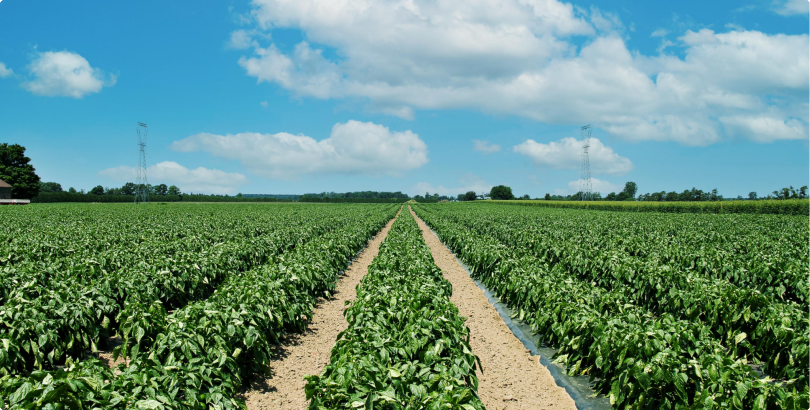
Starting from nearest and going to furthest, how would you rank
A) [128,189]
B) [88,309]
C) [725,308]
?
[88,309] → [725,308] → [128,189]

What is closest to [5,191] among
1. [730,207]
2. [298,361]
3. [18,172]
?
[18,172]

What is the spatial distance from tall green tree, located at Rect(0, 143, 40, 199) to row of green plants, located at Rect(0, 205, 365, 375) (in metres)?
95.2

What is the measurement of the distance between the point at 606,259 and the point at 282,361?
8558 millimetres

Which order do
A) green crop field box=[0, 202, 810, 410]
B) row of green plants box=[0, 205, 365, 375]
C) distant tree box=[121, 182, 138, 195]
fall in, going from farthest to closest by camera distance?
distant tree box=[121, 182, 138, 195]
row of green plants box=[0, 205, 365, 375]
green crop field box=[0, 202, 810, 410]

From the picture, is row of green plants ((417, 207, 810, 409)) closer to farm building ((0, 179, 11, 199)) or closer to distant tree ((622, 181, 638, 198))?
farm building ((0, 179, 11, 199))

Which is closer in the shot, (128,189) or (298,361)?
(298,361)

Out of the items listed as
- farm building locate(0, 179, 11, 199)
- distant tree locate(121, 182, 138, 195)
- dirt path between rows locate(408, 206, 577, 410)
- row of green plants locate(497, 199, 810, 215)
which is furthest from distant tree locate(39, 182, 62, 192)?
dirt path between rows locate(408, 206, 577, 410)

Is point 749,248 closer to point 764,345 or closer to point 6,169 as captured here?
point 764,345

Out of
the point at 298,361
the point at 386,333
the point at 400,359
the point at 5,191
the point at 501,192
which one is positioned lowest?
the point at 298,361

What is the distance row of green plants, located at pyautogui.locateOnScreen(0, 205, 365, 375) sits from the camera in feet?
16.8

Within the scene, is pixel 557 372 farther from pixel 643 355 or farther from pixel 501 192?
pixel 501 192

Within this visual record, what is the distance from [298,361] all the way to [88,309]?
327 cm

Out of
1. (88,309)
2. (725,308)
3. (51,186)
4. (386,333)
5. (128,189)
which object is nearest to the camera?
(386,333)

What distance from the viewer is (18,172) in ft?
252
